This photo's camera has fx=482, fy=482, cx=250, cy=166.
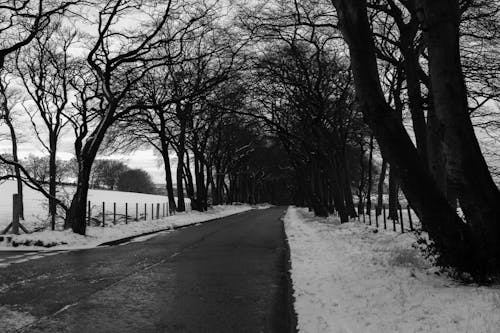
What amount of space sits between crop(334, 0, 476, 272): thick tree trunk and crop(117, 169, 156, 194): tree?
118 metres

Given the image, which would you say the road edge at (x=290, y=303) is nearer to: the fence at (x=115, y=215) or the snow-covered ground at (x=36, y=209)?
the fence at (x=115, y=215)

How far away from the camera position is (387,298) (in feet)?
20.0

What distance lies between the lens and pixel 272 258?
39.1 ft

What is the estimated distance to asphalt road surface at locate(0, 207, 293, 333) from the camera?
5.83 m

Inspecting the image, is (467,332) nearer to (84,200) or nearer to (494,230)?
(494,230)

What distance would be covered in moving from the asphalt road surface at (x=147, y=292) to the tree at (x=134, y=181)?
112052 mm

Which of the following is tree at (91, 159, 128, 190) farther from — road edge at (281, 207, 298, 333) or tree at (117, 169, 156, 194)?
road edge at (281, 207, 298, 333)

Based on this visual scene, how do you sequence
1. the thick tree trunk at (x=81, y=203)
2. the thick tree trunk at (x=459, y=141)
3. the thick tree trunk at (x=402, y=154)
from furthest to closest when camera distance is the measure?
the thick tree trunk at (x=81, y=203) < the thick tree trunk at (x=402, y=154) < the thick tree trunk at (x=459, y=141)

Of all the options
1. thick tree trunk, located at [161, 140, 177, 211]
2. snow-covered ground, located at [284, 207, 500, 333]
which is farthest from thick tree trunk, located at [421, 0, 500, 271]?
thick tree trunk, located at [161, 140, 177, 211]

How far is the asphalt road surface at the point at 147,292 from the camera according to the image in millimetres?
5828

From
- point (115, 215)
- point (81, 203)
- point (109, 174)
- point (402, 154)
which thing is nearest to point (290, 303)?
point (402, 154)

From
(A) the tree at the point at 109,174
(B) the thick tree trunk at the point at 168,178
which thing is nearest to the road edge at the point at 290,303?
(B) the thick tree trunk at the point at 168,178

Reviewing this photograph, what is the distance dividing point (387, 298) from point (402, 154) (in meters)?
2.23

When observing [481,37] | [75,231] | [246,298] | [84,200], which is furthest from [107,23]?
[246,298]
